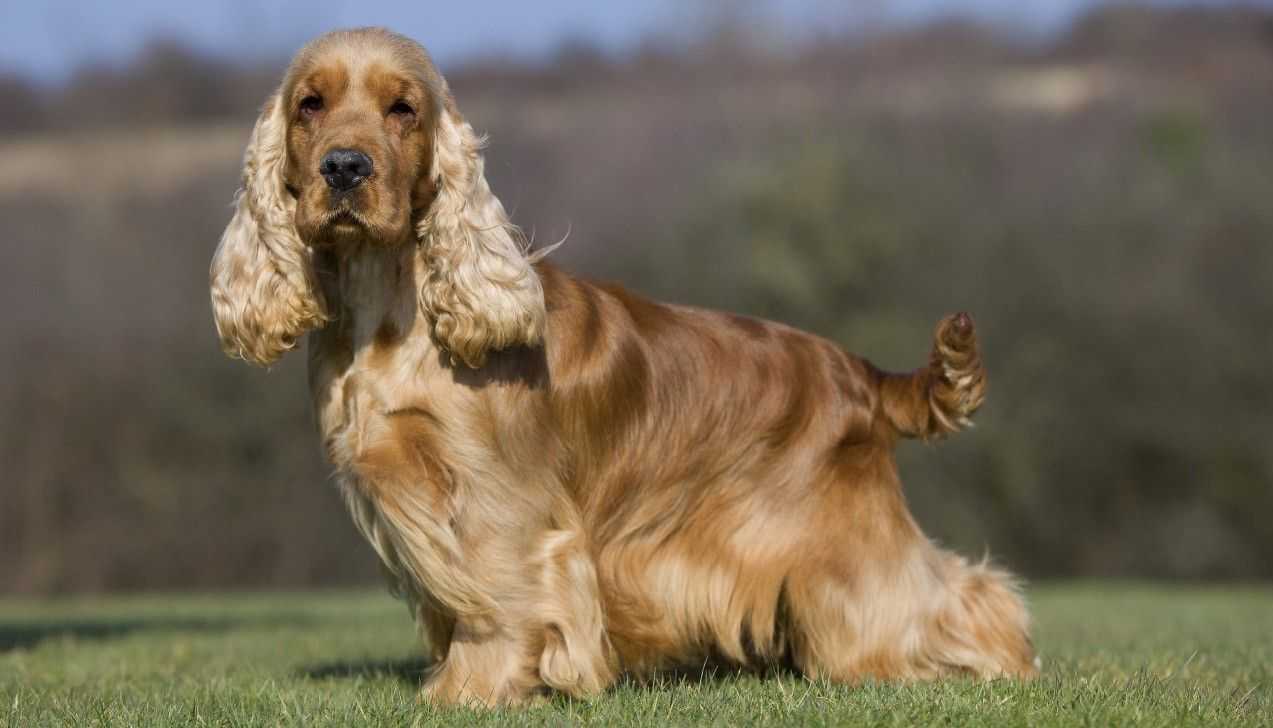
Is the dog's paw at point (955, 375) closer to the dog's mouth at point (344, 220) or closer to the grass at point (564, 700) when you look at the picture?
the grass at point (564, 700)

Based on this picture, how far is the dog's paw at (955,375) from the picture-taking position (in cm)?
518

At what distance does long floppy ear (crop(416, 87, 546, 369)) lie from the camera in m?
4.52

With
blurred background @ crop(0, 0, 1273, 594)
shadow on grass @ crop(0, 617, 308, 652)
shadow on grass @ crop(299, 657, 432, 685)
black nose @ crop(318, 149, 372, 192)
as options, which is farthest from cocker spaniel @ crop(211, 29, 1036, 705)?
blurred background @ crop(0, 0, 1273, 594)

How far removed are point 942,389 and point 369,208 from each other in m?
2.10

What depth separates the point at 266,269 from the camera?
15.4 feet

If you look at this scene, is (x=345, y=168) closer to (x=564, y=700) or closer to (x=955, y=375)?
(x=564, y=700)

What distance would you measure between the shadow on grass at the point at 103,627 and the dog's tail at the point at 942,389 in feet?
14.8

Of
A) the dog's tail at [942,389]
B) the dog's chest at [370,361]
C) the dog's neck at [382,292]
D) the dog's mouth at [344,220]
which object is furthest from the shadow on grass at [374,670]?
the dog's tail at [942,389]

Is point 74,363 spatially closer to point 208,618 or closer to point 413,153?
point 208,618

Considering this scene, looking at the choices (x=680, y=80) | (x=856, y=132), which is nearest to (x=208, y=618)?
(x=856, y=132)

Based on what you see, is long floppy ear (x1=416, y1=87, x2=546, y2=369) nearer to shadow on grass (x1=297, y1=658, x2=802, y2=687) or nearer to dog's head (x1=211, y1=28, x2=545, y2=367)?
dog's head (x1=211, y1=28, x2=545, y2=367)

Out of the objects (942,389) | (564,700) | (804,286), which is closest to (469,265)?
(564,700)

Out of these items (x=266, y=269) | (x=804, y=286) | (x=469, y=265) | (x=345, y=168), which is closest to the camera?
(x=345, y=168)

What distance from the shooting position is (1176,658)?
618cm
